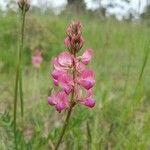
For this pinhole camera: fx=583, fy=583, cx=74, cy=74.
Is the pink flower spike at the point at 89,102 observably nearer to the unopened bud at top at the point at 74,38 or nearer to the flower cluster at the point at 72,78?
the flower cluster at the point at 72,78

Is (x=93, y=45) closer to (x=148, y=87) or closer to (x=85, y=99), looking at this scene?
(x=148, y=87)

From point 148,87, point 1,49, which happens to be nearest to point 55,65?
point 148,87

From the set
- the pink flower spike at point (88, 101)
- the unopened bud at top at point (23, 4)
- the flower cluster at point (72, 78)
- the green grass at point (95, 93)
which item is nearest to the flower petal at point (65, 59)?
the flower cluster at point (72, 78)

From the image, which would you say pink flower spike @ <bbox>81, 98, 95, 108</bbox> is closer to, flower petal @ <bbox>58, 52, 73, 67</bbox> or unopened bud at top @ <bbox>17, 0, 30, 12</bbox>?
flower petal @ <bbox>58, 52, 73, 67</bbox>

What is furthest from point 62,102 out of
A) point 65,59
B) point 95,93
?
point 95,93

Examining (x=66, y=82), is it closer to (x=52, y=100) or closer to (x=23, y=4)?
(x=52, y=100)

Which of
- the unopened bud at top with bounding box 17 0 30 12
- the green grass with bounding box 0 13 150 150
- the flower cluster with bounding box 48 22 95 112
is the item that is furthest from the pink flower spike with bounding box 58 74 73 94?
the green grass with bounding box 0 13 150 150
